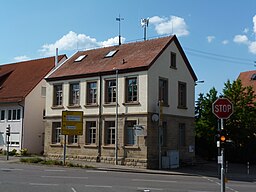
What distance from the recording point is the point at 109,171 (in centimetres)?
2834

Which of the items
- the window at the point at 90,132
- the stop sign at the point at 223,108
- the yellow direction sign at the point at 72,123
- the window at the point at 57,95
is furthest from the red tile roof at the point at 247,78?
the stop sign at the point at 223,108

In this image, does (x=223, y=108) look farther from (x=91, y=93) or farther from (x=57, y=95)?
(x=57, y=95)

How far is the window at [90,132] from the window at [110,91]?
2.47m

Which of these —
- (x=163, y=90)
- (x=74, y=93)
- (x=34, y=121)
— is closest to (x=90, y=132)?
(x=74, y=93)

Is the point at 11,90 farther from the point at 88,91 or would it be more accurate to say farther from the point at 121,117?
the point at 121,117

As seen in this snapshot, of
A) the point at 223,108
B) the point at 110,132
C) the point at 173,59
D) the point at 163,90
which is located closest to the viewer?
the point at 223,108

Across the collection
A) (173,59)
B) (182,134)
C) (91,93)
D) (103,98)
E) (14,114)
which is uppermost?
(173,59)

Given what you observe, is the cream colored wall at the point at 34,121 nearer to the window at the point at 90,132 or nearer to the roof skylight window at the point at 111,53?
the window at the point at 90,132

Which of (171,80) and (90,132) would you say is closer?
(171,80)

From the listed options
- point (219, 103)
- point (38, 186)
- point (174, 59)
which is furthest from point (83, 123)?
point (219, 103)

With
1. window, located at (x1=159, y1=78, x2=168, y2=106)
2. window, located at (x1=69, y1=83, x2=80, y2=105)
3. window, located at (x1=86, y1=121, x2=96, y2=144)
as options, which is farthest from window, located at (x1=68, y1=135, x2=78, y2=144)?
window, located at (x1=159, y1=78, x2=168, y2=106)

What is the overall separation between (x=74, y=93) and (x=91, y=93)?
2.04 metres

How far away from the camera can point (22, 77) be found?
46.4 m

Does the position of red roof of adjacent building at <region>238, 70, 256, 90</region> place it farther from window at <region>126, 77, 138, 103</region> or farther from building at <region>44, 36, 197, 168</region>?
window at <region>126, 77, 138, 103</region>
